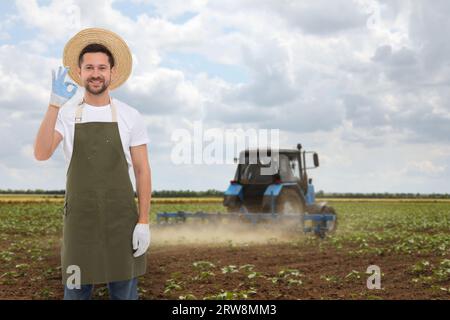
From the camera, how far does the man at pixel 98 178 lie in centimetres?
415

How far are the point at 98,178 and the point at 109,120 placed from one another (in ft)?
1.56

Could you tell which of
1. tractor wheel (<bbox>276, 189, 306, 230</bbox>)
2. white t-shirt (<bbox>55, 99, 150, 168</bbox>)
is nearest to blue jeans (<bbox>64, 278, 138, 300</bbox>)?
white t-shirt (<bbox>55, 99, 150, 168</bbox>)

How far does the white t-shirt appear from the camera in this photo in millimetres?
4207

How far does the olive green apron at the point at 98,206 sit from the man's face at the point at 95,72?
0.20 meters


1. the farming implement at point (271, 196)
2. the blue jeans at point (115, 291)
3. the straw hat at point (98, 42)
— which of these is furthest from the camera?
the farming implement at point (271, 196)

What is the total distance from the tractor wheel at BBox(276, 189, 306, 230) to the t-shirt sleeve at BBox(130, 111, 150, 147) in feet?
37.5

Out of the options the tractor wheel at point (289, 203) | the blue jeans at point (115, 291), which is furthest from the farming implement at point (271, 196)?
the blue jeans at point (115, 291)

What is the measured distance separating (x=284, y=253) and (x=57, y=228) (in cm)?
1131

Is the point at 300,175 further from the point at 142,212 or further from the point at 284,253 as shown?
the point at 142,212

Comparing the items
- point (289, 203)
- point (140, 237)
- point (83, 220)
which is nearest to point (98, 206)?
point (83, 220)

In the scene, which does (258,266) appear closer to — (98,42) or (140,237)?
(140,237)

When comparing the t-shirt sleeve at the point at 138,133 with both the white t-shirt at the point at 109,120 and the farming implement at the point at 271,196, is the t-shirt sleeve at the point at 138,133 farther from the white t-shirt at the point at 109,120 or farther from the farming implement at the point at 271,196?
the farming implement at the point at 271,196

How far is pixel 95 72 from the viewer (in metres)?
4.28

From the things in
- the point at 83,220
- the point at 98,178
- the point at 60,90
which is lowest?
the point at 83,220
